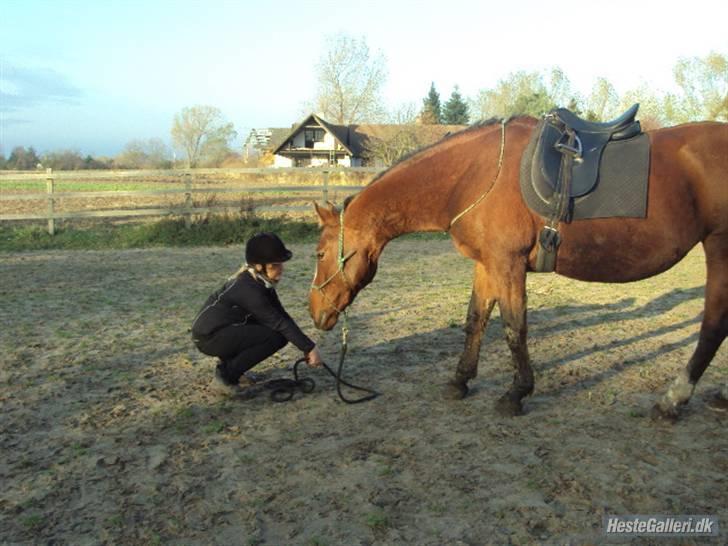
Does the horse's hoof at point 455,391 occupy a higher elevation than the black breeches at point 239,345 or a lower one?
lower

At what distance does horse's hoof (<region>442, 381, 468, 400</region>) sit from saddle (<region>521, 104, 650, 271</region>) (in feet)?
3.70

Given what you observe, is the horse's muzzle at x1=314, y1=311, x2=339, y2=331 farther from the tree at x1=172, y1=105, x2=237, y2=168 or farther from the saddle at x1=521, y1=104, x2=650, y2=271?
the tree at x1=172, y1=105, x2=237, y2=168

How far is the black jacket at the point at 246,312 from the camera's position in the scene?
13.7ft

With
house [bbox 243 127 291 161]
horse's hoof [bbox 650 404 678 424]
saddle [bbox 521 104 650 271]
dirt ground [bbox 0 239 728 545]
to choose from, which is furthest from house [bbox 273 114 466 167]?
horse's hoof [bbox 650 404 678 424]

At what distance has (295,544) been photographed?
8.62ft

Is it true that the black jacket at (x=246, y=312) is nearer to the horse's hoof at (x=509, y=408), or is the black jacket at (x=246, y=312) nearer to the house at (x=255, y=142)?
the horse's hoof at (x=509, y=408)

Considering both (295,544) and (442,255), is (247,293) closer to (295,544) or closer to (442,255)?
(295,544)

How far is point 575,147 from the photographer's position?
3.74 meters

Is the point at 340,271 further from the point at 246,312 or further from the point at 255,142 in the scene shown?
the point at 255,142

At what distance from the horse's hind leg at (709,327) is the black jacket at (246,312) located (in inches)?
95.6

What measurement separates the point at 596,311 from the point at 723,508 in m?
4.41

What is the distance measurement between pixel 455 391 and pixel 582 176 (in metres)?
1.77

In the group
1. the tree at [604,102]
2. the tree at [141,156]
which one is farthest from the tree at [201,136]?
the tree at [604,102]

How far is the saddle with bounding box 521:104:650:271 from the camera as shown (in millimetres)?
3672
